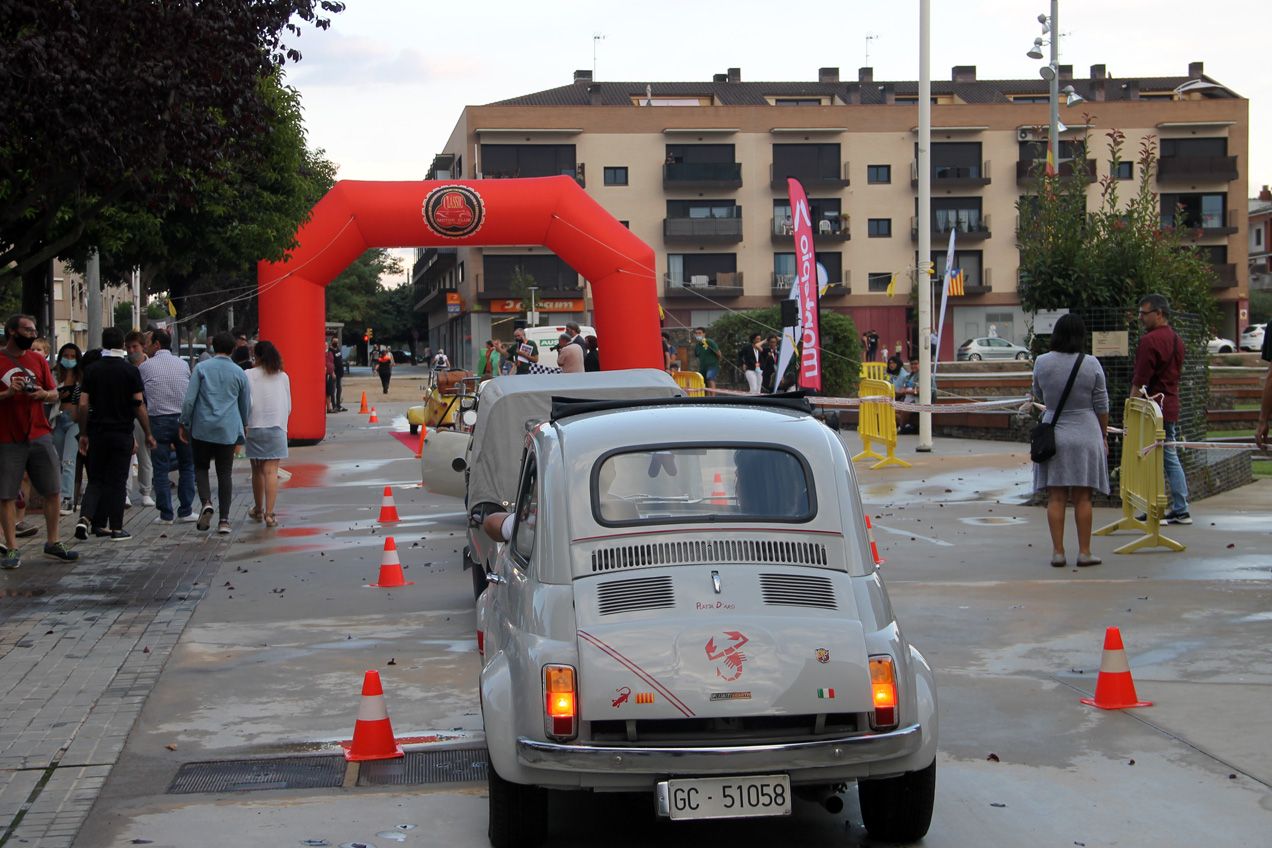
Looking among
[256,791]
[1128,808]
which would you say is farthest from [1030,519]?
[256,791]

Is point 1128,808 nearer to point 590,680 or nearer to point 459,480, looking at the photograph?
point 590,680

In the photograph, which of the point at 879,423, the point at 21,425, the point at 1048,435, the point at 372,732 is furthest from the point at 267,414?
the point at 879,423

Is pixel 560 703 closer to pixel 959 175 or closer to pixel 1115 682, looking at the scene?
pixel 1115 682

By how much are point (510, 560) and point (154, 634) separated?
4.21 meters

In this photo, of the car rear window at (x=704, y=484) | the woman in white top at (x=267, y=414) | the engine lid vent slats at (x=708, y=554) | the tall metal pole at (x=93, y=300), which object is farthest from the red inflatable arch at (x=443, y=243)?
the engine lid vent slats at (x=708, y=554)

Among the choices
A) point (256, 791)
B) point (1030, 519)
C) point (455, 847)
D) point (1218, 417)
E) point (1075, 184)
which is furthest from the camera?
point (1218, 417)

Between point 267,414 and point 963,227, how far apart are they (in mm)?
62119

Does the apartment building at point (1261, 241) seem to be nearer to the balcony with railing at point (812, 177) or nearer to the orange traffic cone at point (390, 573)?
the balcony with railing at point (812, 177)

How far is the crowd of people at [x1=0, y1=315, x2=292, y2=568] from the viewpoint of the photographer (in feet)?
38.7

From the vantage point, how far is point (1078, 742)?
6.33 m

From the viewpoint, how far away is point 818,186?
71625 mm

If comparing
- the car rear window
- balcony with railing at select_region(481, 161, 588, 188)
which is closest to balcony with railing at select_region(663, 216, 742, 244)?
balcony with railing at select_region(481, 161, 588, 188)

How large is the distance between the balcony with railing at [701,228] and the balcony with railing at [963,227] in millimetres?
8793

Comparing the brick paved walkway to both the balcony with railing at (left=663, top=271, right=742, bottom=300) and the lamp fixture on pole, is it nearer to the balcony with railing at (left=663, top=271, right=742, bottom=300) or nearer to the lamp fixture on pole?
the lamp fixture on pole
